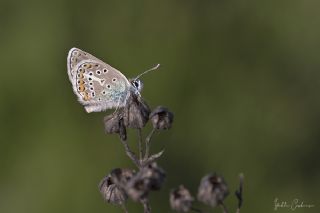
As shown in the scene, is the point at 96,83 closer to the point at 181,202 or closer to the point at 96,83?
the point at 96,83

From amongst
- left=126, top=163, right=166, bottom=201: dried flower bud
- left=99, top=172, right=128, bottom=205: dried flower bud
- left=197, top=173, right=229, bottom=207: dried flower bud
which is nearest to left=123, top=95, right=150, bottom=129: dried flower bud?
left=99, top=172, right=128, bottom=205: dried flower bud

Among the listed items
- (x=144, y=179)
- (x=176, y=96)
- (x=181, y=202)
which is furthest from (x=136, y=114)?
(x=176, y=96)

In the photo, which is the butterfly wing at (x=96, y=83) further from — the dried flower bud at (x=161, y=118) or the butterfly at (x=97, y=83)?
the dried flower bud at (x=161, y=118)

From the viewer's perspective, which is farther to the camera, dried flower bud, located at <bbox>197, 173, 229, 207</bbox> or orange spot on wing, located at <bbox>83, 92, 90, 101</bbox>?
orange spot on wing, located at <bbox>83, 92, 90, 101</bbox>

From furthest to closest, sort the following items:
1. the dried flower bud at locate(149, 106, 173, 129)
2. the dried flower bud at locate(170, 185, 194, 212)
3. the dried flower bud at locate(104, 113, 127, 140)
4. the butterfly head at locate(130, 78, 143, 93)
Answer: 1. the butterfly head at locate(130, 78, 143, 93)
2. the dried flower bud at locate(104, 113, 127, 140)
3. the dried flower bud at locate(149, 106, 173, 129)
4. the dried flower bud at locate(170, 185, 194, 212)

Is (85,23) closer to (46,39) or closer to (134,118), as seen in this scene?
(46,39)

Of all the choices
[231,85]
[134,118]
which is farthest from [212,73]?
[134,118]

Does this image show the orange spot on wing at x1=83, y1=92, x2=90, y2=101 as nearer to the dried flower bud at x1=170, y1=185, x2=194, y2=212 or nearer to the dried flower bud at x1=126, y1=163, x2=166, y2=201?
the dried flower bud at x1=126, y1=163, x2=166, y2=201
